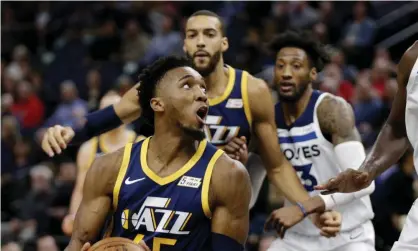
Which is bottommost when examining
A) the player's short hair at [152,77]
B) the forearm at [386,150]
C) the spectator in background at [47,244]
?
the spectator in background at [47,244]

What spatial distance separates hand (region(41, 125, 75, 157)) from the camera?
5.21 meters

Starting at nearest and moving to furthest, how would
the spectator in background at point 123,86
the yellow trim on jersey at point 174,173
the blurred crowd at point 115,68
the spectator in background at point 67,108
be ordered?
the yellow trim on jersey at point 174,173, the blurred crowd at point 115,68, the spectator in background at point 123,86, the spectator in background at point 67,108

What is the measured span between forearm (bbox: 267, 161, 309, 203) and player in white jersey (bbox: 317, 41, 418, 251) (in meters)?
1.18

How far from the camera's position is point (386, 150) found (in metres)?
4.58

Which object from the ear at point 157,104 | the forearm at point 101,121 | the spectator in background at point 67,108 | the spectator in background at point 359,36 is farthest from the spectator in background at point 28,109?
the ear at point 157,104

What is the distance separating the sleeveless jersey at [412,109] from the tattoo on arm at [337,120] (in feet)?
4.74

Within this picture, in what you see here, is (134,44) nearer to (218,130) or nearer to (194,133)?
(218,130)

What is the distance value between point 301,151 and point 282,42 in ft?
2.55

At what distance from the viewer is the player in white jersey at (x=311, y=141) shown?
5930 mm

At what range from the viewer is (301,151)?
600 centimetres

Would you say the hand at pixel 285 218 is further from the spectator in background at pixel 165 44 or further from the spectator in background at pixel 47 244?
the spectator in background at pixel 165 44

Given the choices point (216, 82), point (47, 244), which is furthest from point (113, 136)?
point (216, 82)

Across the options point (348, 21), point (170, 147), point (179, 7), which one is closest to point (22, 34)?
point (179, 7)

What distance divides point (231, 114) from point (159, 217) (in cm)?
146
